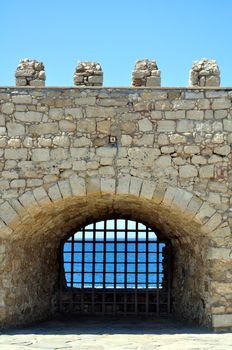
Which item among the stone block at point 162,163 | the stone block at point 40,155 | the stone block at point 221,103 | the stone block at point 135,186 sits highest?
the stone block at point 221,103

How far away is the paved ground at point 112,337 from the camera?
21.0ft

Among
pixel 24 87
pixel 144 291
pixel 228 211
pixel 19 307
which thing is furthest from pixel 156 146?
pixel 144 291

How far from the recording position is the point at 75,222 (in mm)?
9719

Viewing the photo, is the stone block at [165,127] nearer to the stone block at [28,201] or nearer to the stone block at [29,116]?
the stone block at [29,116]

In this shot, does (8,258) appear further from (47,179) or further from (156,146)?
(156,146)

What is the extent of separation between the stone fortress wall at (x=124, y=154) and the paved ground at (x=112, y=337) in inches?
14.9

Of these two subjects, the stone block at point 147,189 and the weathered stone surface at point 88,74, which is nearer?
the stone block at point 147,189

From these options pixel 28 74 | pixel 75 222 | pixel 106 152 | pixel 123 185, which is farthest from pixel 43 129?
pixel 75 222

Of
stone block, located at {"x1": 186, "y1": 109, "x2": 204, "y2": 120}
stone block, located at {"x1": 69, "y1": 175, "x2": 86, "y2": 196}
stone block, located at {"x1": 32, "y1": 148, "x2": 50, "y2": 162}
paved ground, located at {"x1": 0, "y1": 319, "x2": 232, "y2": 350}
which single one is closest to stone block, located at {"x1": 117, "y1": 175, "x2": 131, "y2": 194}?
stone block, located at {"x1": 69, "y1": 175, "x2": 86, "y2": 196}

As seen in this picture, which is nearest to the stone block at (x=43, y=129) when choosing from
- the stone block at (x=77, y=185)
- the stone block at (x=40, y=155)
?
the stone block at (x=40, y=155)

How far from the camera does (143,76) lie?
300 inches

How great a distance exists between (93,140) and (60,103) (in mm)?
700

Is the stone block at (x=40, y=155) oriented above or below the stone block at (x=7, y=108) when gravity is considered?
below

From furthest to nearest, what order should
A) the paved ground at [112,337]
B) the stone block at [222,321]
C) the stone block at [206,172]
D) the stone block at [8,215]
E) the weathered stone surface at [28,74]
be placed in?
the weathered stone surface at [28,74], the stone block at [206,172], the stone block at [8,215], the stone block at [222,321], the paved ground at [112,337]
